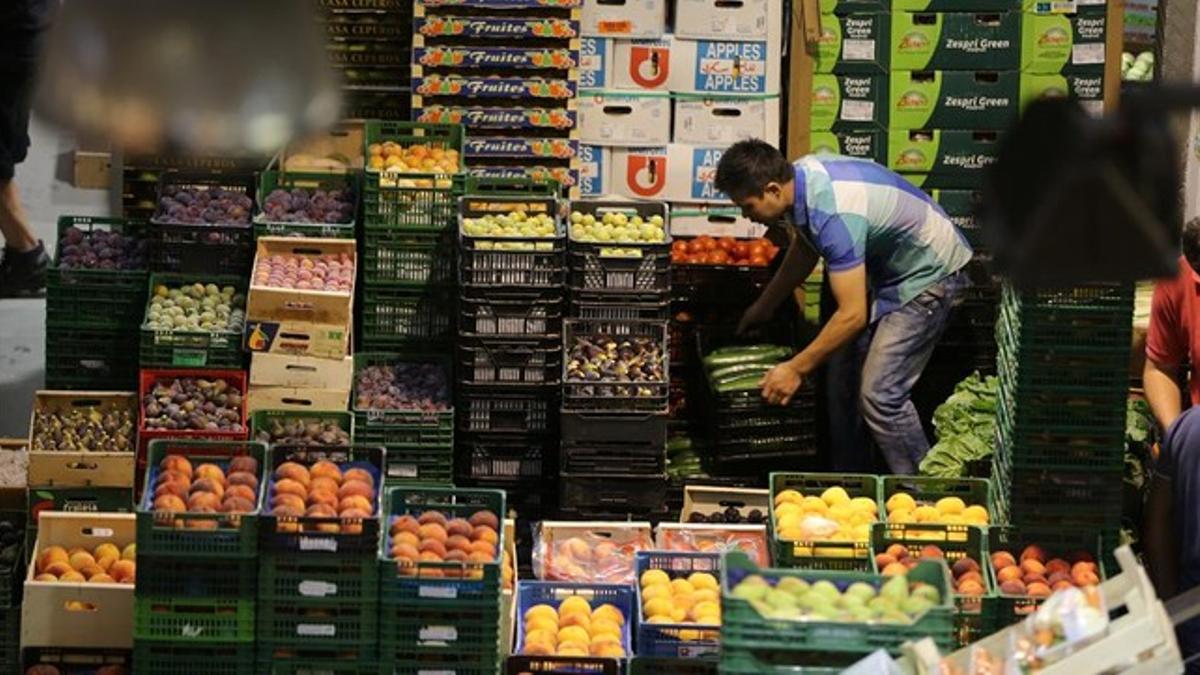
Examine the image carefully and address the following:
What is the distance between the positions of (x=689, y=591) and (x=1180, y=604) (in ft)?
6.28

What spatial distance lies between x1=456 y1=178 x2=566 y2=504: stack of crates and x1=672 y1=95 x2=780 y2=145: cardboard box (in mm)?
1341

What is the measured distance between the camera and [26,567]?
26.3 feet

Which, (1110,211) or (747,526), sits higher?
(1110,211)

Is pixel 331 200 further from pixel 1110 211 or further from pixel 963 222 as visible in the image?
pixel 1110 211

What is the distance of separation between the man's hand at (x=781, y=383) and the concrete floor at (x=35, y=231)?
11.2 ft

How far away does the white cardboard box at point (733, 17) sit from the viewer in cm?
1056

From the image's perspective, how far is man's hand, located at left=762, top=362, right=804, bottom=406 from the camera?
31.0ft

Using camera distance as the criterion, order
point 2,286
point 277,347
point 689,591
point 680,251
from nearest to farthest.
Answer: point 689,591, point 277,347, point 680,251, point 2,286

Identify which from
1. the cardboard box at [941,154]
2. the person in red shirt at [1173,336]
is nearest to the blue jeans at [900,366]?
the person in red shirt at [1173,336]

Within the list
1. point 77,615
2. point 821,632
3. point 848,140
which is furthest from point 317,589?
point 848,140

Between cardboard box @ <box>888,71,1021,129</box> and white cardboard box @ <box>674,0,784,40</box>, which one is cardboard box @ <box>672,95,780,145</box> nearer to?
white cardboard box @ <box>674,0,784,40</box>

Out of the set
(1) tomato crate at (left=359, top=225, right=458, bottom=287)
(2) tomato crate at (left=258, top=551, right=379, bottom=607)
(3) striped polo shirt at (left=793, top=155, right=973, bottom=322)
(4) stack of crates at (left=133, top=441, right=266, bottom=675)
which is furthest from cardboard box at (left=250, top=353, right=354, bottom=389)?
(2) tomato crate at (left=258, top=551, right=379, bottom=607)

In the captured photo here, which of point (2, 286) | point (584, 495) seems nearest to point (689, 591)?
point (584, 495)

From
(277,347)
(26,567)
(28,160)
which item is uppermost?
(28,160)
